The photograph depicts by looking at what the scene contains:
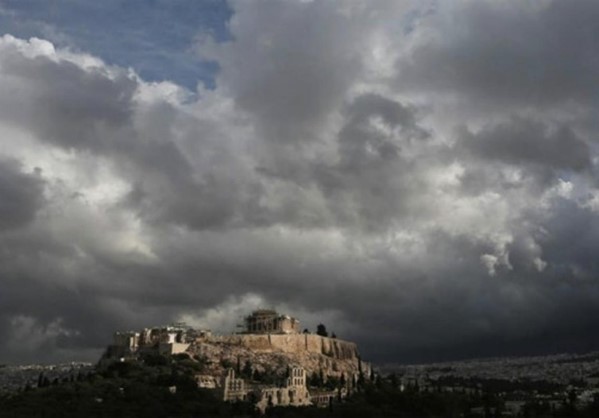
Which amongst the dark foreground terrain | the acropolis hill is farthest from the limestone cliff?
the dark foreground terrain

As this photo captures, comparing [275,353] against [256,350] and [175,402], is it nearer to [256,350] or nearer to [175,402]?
[256,350]

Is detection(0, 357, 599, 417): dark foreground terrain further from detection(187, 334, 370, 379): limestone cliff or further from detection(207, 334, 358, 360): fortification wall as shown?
detection(207, 334, 358, 360): fortification wall

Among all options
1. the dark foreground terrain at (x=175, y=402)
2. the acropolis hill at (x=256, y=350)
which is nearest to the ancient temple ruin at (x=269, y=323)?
the acropolis hill at (x=256, y=350)

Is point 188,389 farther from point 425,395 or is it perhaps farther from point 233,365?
point 425,395

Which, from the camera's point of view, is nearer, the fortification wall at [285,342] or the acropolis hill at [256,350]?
the acropolis hill at [256,350]

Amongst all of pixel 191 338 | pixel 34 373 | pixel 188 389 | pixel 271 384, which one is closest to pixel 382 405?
pixel 271 384

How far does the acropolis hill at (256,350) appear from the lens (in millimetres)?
119938

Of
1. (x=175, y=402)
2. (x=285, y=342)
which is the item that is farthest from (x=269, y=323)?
(x=175, y=402)

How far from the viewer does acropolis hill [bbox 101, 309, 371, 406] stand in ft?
393

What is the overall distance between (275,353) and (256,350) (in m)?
3.10

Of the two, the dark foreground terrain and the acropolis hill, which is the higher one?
the acropolis hill

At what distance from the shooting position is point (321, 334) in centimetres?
14550

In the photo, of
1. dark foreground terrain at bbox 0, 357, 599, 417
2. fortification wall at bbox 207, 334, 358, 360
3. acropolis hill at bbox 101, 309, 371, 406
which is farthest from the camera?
fortification wall at bbox 207, 334, 358, 360

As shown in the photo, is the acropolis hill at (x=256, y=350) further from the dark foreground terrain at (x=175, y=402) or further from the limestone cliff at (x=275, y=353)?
the dark foreground terrain at (x=175, y=402)
